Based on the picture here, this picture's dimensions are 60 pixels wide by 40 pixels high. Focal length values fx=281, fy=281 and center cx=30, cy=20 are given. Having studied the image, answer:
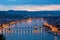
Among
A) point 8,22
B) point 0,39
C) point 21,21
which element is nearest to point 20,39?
point 0,39

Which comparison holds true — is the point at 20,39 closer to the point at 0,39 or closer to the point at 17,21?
the point at 0,39

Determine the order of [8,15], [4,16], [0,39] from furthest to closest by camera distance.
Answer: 1. [8,15]
2. [4,16]
3. [0,39]

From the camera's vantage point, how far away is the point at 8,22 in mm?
31234

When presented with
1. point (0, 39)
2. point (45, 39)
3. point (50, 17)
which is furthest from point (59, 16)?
point (0, 39)

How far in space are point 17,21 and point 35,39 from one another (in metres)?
20.6

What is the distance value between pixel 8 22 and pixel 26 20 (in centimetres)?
830

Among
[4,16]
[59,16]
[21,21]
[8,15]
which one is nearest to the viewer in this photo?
[4,16]

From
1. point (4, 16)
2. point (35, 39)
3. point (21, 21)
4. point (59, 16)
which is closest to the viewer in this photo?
point (35, 39)

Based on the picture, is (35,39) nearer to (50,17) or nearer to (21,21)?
(50,17)

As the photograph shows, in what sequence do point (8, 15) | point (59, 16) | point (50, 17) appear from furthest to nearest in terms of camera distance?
1. point (50, 17)
2. point (59, 16)
3. point (8, 15)

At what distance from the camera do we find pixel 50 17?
36031mm

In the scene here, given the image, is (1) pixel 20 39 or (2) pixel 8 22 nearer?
(1) pixel 20 39

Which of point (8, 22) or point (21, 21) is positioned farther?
point (21, 21)

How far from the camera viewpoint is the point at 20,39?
16781 millimetres
